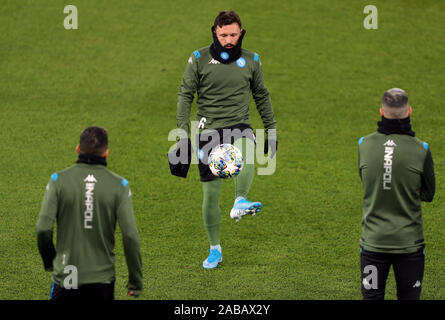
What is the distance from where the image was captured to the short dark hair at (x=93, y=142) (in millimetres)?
4227

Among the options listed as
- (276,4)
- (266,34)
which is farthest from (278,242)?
(276,4)

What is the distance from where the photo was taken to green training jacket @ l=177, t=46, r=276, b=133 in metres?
6.25

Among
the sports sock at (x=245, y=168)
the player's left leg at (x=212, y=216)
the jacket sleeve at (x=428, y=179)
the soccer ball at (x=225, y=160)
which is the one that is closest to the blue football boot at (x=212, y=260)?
the player's left leg at (x=212, y=216)

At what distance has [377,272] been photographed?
4.72m

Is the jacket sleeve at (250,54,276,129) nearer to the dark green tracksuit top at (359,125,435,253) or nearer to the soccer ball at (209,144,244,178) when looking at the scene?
the soccer ball at (209,144,244,178)

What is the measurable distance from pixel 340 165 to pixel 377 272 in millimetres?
4900

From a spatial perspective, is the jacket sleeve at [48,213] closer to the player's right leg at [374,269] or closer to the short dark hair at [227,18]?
the player's right leg at [374,269]

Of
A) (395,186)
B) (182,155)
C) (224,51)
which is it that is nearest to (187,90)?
(224,51)

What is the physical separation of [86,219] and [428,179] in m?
2.31

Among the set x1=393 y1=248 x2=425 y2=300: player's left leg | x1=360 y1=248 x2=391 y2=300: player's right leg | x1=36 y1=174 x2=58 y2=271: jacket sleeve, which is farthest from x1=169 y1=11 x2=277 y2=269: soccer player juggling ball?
x1=36 y1=174 x2=58 y2=271: jacket sleeve

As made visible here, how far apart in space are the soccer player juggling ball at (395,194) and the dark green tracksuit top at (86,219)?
165 cm

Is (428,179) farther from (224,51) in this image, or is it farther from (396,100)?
(224,51)

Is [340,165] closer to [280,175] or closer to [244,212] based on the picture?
[280,175]

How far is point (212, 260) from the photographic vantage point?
6.63 metres
